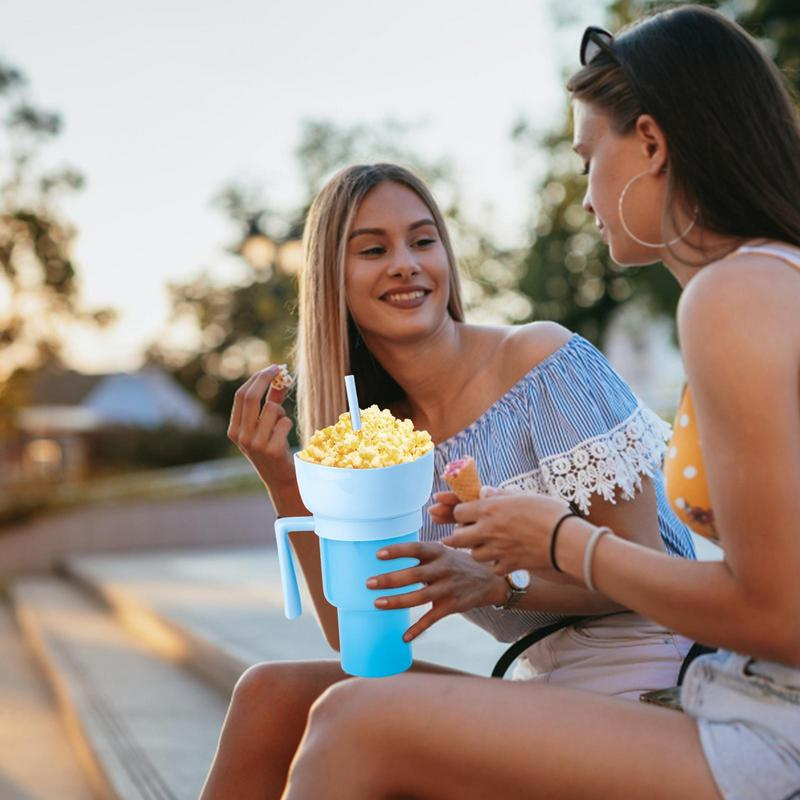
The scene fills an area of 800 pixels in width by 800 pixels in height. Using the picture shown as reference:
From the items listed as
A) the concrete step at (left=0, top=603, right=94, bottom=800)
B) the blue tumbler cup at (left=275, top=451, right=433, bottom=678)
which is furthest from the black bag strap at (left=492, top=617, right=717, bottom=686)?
the concrete step at (left=0, top=603, right=94, bottom=800)

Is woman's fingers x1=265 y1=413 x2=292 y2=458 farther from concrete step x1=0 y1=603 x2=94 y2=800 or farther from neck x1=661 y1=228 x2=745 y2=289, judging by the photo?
concrete step x1=0 y1=603 x2=94 y2=800

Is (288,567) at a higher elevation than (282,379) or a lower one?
lower

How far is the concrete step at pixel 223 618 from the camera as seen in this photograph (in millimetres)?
4500

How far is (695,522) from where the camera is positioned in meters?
1.36

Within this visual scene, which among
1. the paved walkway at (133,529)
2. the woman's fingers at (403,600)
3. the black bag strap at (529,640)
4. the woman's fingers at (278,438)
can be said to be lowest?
the paved walkway at (133,529)

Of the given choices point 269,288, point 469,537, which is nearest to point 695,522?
point 469,537

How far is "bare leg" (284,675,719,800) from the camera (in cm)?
126

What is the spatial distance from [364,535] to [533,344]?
0.85m

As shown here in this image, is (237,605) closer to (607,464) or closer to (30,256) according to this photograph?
(607,464)

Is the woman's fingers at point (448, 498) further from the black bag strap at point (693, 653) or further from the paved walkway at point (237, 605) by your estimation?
the paved walkway at point (237, 605)

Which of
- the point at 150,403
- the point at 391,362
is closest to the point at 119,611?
the point at 391,362

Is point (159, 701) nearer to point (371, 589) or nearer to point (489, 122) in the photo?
point (371, 589)

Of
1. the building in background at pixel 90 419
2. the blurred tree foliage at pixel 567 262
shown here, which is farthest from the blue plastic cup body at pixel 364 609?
the building in background at pixel 90 419

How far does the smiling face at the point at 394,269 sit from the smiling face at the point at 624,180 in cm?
88
